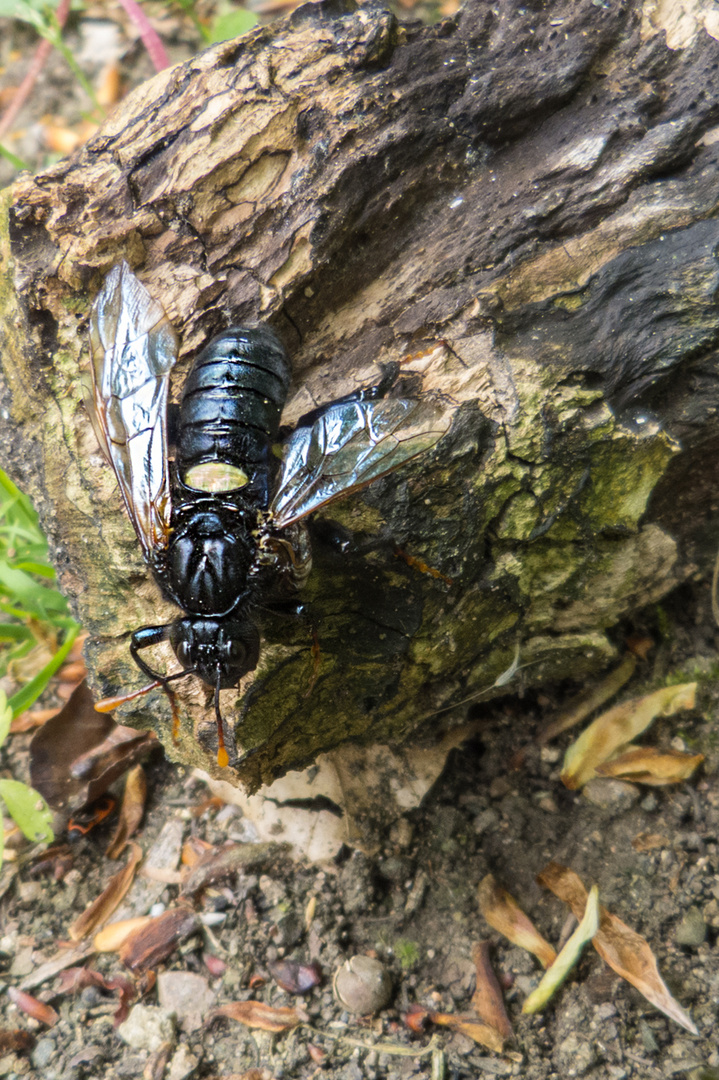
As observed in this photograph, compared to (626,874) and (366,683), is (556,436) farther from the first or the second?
(626,874)

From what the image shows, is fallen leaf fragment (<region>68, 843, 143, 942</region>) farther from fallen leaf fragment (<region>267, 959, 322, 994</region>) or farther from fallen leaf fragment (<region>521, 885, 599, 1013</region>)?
fallen leaf fragment (<region>521, 885, 599, 1013</region>)

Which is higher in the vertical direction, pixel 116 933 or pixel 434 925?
pixel 116 933

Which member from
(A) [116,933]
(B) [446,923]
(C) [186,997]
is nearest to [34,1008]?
(A) [116,933]

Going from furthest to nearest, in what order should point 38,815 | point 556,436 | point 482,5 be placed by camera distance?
point 38,815
point 482,5
point 556,436

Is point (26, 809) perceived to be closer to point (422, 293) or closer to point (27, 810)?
point (27, 810)

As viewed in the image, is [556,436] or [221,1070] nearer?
[556,436]

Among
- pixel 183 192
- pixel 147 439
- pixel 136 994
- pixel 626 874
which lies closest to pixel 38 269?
pixel 183 192
